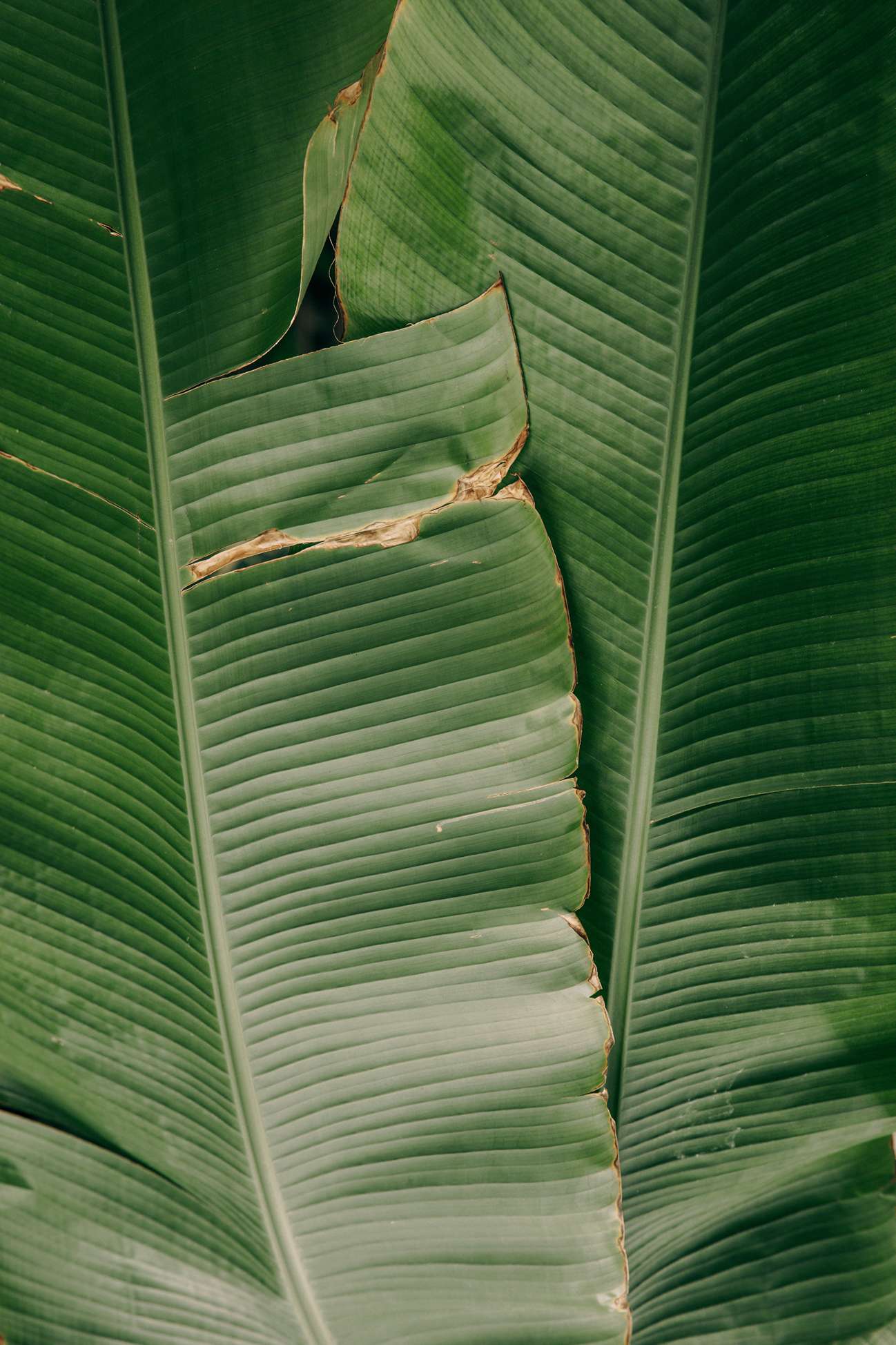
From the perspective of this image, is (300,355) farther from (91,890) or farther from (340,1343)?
(340,1343)

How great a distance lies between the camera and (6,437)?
686mm

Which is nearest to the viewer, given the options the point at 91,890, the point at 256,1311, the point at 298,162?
the point at 298,162

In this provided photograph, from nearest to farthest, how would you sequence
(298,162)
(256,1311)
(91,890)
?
1. (298,162)
2. (91,890)
3. (256,1311)

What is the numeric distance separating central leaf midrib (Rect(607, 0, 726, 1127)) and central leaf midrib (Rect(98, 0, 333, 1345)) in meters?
0.41

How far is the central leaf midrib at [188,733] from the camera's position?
646 millimetres

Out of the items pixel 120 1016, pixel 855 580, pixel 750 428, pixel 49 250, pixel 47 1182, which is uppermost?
pixel 49 250

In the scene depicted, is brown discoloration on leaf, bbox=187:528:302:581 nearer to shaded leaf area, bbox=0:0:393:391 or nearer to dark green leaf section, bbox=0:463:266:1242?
dark green leaf section, bbox=0:463:266:1242

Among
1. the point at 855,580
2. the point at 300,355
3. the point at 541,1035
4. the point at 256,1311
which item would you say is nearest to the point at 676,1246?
the point at 541,1035

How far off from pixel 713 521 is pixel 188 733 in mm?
560

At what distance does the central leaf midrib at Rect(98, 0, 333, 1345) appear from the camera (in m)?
0.65

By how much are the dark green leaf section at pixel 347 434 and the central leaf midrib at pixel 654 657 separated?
173mm

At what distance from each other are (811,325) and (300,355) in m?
0.46

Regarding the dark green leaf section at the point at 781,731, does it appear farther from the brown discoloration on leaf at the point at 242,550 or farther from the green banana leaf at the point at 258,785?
the brown discoloration on leaf at the point at 242,550

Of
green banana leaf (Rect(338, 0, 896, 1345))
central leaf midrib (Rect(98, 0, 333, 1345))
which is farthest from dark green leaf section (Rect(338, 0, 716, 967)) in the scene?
central leaf midrib (Rect(98, 0, 333, 1345))
